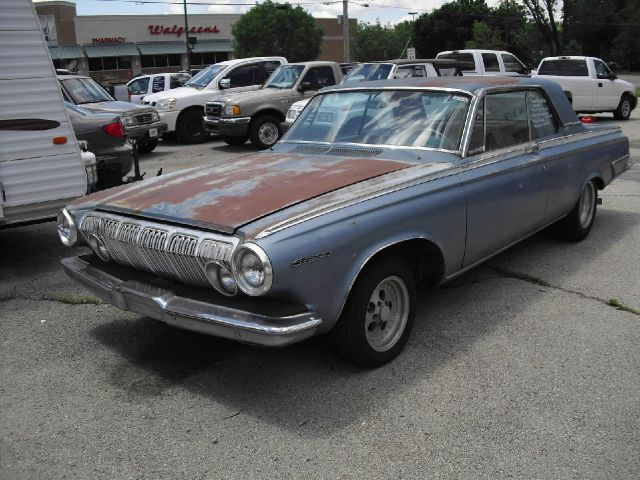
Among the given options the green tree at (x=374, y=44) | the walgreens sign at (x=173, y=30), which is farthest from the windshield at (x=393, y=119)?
the green tree at (x=374, y=44)

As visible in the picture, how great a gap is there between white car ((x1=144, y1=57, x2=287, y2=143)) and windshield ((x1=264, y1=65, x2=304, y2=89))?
36.8 inches

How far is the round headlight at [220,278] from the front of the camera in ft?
10.3

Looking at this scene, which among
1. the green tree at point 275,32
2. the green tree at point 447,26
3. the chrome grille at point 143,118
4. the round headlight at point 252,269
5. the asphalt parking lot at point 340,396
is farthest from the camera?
the green tree at point 447,26

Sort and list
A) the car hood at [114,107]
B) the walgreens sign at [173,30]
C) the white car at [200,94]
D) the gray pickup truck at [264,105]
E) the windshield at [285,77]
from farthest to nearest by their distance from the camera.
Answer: the walgreens sign at [173,30], the white car at [200,94], the windshield at [285,77], the gray pickup truck at [264,105], the car hood at [114,107]

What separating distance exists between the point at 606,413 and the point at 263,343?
175cm

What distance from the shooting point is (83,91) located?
1241cm

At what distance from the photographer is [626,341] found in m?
3.98

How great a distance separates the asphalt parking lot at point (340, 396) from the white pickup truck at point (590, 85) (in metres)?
13.2

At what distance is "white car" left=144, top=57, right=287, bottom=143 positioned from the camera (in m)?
15.3

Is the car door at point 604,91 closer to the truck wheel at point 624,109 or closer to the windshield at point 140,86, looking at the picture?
the truck wheel at point 624,109

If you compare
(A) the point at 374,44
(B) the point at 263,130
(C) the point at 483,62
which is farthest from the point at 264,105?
(A) the point at 374,44

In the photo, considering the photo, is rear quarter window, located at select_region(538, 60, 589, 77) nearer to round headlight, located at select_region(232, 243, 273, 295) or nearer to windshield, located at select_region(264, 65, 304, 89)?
windshield, located at select_region(264, 65, 304, 89)

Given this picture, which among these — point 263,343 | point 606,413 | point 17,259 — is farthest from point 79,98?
point 606,413

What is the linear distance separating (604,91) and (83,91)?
12.9m
